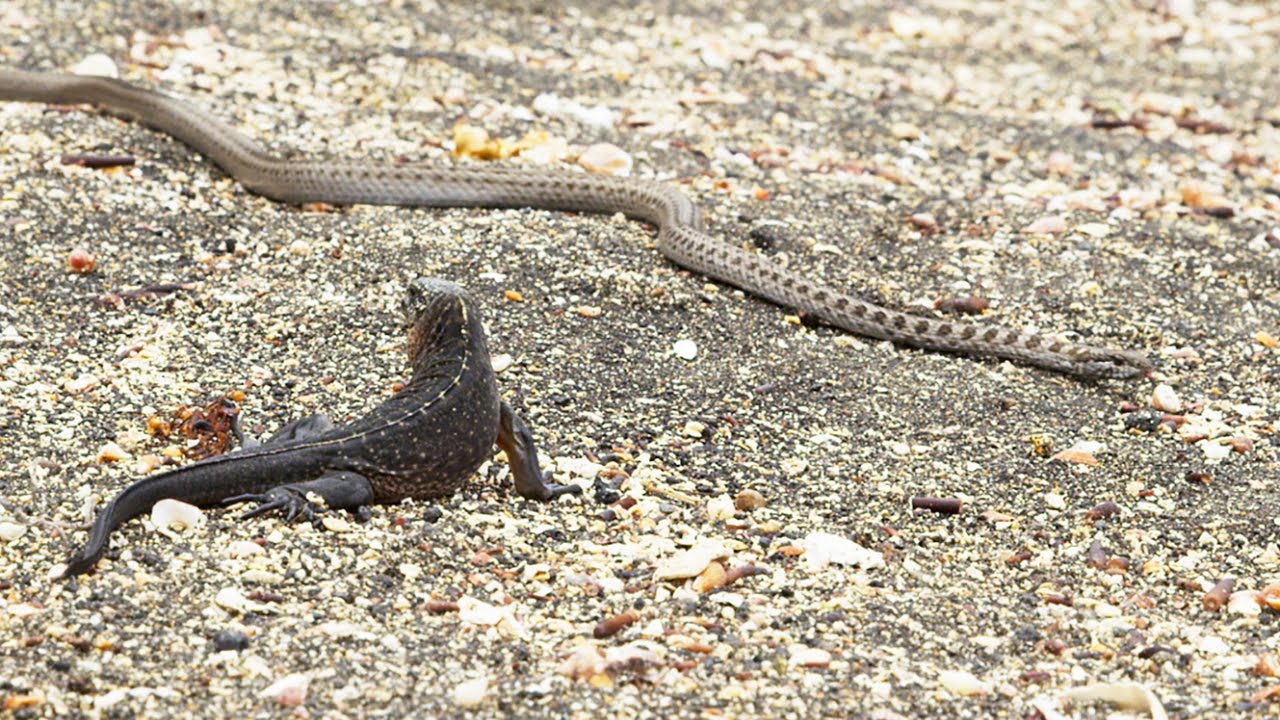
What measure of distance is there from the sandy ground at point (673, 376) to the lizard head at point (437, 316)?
0.66m

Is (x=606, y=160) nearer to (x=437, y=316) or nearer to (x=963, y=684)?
(x=437, y=316)

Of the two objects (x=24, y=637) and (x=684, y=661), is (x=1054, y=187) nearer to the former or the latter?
(x=684, y=661)

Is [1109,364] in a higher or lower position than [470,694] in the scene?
lower

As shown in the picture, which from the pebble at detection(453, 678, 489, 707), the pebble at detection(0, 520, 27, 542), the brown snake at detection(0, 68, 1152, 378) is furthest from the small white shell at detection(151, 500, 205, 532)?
the brown snake at detection(0, 68, 1152, 378)

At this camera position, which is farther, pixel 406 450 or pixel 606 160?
pixel 606 160

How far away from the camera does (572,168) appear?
11375 mm

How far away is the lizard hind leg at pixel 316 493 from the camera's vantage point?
625cm

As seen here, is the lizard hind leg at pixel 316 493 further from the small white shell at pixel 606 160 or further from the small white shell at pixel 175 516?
the small white shell at pixel 606 160

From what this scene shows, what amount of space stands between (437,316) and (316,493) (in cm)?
99

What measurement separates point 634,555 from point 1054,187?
260 inches

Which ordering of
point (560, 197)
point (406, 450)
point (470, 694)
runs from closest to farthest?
point (470, 694), point (406, 450), point (560, 197)

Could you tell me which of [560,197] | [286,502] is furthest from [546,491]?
[560,197]

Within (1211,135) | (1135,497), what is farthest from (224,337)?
(1211,135)

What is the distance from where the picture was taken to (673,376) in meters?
8.41
